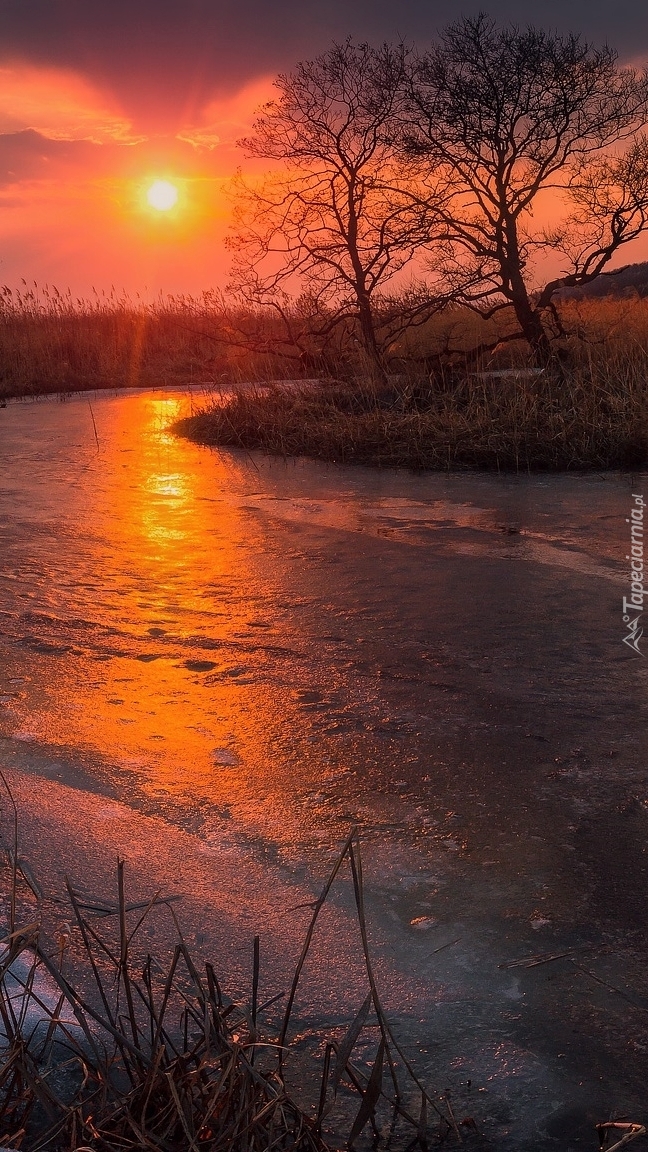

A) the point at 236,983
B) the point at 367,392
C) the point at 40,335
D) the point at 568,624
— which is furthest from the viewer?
the point at 40,335

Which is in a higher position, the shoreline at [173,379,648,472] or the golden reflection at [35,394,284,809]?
the shoreline at [173,379,648,472]

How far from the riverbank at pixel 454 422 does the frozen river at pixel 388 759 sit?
1.62 m

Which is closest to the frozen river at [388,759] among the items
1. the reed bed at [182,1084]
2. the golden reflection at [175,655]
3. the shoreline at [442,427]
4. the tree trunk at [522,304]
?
the golden reflection at [175,655]

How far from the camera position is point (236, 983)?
1901 mm

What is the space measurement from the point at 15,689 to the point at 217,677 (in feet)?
1.98

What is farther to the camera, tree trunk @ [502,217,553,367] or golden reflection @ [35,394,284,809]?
tree trunk @ [502,217,553,367]

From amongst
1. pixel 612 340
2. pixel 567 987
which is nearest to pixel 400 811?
pixel 567 987

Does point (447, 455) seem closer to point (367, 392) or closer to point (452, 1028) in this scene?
point (367, 392)
